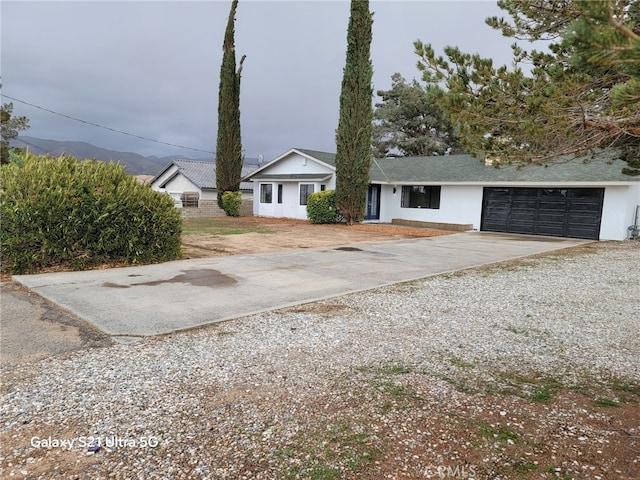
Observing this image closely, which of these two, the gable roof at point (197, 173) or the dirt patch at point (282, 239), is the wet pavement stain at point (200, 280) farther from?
the gable roof at point (197, 173)

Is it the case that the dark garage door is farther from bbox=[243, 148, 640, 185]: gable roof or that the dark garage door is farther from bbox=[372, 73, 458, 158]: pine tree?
bbox=[372, 73, 458, 158]: pine tree

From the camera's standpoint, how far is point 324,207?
21203mm

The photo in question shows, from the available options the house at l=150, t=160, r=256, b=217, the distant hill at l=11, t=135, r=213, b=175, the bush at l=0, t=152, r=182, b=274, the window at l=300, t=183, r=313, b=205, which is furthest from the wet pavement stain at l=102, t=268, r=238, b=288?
the house at l=150, t=160, r=256, b=217

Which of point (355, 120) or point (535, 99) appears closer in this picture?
point (535, 99)

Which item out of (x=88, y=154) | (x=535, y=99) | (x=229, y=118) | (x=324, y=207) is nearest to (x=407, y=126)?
(x=229, y=118)

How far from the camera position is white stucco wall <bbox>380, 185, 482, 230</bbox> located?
19.9 metres

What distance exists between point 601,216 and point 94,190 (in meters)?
18.1

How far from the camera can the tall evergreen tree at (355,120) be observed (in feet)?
63.6

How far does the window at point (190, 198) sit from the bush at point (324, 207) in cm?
1140

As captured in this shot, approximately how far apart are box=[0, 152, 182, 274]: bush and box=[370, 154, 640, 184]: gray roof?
35.6 ft

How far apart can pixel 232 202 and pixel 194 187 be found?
5.96m

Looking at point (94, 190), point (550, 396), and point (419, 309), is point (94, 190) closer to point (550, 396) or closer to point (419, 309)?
point (419, 309)

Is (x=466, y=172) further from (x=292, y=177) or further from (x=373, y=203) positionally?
(x=292, y=177)

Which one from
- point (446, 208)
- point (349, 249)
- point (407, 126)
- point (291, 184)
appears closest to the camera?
point (349, 249)
